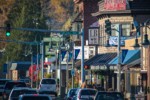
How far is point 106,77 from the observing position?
7725cm

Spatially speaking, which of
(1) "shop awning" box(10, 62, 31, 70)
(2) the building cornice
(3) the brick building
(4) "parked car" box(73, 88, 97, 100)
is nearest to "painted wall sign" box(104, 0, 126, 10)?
(3) the brick building

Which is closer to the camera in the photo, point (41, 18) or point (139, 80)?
point (139, 80)

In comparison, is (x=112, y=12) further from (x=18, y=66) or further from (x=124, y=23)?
(x=18, y=66)

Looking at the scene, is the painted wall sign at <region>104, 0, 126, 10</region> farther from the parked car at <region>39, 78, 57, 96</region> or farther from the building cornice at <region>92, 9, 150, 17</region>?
the parked car at <region>39, 78, 57, 96</region>

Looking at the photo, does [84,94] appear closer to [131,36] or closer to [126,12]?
[131,36]

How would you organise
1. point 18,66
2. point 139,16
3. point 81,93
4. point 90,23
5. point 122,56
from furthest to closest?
point 18,66, point 90,23, point 139,16, point 122,56, point 81,93

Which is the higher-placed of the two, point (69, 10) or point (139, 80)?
point (69, 10)

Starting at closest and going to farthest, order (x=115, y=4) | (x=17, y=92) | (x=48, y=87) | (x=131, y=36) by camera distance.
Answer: (x=17, y=92) < (x=48, y=87) < (x=131, y=36) < (x=115, y=4)

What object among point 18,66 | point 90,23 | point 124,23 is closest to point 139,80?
point 124,23

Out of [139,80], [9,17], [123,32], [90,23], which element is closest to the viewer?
[139,80]

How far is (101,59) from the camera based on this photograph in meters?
74.9

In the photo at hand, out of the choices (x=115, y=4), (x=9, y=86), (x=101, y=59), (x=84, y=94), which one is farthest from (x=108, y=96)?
(x=101, y=59)

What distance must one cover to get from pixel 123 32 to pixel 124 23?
3.36 feet

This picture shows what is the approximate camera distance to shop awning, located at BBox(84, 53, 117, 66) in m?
71.6
